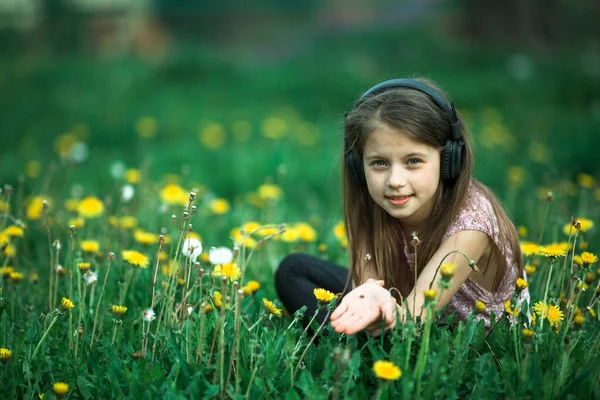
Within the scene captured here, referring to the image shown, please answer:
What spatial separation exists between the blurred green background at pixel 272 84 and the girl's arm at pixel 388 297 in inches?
20.6

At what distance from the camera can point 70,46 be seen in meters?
11.1

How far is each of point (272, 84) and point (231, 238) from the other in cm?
659

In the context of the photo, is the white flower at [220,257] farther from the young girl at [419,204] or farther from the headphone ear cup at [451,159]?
the headphone ear cup at [451,159]

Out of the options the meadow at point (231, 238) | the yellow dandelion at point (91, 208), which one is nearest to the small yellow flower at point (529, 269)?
the meadow at point (231, 238)

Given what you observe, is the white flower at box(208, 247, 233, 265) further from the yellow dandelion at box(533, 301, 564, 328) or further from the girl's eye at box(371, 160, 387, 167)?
the yellow dandelion at box(533, 301, 564, 328)

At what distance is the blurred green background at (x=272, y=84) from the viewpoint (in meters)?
4.50

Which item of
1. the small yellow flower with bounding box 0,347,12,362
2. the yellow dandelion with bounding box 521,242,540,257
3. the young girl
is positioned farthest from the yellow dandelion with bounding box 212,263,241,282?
the yellow dandelion with bounding box 521,242,540,257

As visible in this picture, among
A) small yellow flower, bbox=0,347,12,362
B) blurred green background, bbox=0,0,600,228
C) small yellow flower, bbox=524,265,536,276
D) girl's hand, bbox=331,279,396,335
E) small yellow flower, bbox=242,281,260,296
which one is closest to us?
girl's hand, bbox=331,279,396,335

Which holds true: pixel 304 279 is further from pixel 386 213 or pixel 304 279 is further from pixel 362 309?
pixel 362 309

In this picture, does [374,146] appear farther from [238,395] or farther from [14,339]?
[14,339]

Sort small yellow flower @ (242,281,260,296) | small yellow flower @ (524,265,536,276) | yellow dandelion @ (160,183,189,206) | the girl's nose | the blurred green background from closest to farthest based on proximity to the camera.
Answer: the girl's nose → small yellow flower @ (242,281,260,296) → small yellow flower @ (524,265,536,276) → yellow dandelion @ (160,183,189,206) → the blurred green background

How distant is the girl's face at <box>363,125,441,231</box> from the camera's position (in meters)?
1.82

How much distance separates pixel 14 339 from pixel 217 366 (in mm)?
673

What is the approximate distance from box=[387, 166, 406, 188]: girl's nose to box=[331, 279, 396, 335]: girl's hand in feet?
0.95
